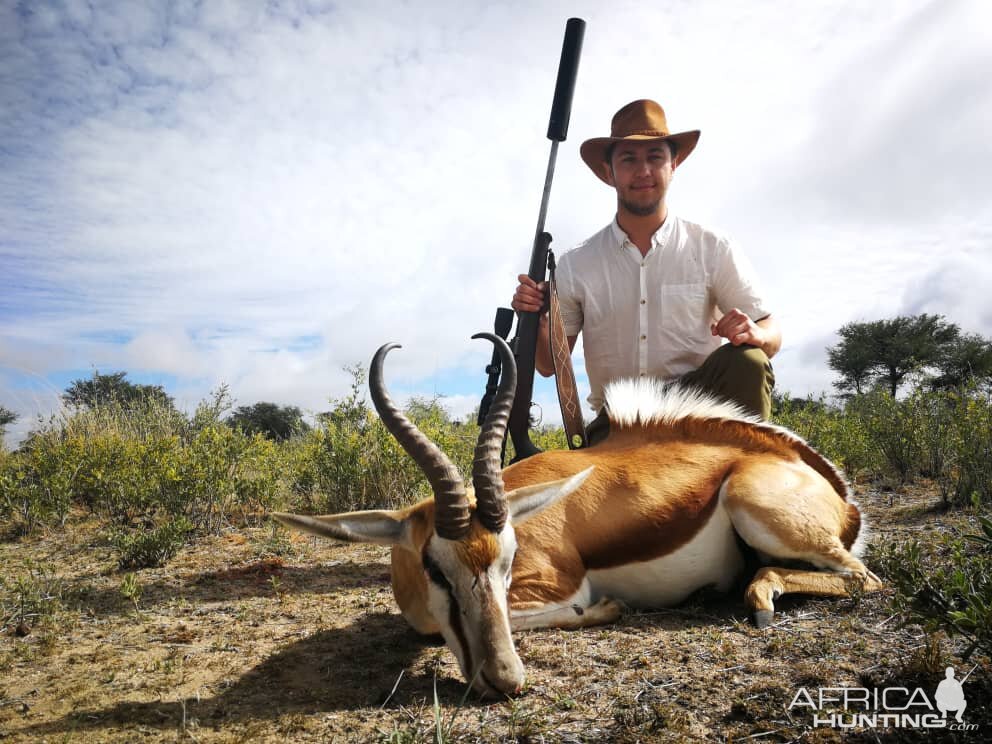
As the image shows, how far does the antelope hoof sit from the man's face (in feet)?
11.5

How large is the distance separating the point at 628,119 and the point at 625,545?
391 cm

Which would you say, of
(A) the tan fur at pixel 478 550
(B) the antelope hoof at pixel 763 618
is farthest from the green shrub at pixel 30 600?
(B) the antelope hoof at pixel 763 618

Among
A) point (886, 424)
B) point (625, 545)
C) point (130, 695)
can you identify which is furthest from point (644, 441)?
point (886, 424)

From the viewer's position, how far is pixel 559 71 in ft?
18.8

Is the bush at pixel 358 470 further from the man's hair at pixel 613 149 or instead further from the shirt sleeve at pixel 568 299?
the man's hair at pixel 613 149

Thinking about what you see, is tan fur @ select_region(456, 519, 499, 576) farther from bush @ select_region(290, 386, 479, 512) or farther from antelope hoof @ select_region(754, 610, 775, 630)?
bush @ select_region(290, 386, 479, 512)

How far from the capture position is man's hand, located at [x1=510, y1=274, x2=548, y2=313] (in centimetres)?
528

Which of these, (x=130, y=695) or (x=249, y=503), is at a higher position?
(x=249, y=503)

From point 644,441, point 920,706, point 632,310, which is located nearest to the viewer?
point 920,706

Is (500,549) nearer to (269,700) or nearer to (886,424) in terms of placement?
(269,700)

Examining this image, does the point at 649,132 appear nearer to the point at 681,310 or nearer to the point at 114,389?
the point at 681,310

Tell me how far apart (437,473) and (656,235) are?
11.6ft

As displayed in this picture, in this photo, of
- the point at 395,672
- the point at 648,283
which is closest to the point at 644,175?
the point at 648,283

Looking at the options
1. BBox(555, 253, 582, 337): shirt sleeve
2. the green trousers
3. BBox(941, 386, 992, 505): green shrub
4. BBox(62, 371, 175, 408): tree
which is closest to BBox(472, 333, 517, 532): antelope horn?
the green trousers
